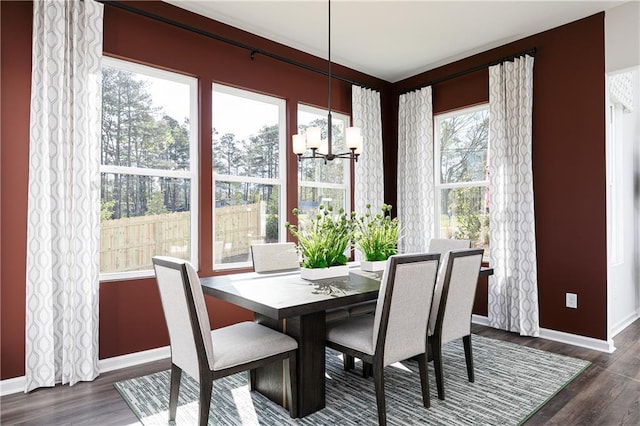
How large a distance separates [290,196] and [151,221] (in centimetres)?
142

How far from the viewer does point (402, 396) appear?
2.56 m

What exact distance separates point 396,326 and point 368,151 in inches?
120

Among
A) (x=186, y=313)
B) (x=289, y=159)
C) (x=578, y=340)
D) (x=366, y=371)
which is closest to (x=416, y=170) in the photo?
(x=289, y=159)

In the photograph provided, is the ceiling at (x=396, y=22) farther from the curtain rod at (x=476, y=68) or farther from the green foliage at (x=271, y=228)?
the green foliage at (x=271, y=228)

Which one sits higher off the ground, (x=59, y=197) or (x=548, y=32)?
(x=548, y=32)

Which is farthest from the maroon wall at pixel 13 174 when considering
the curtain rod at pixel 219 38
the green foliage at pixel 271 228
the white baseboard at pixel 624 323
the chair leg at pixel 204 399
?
the white baseboard at pixel 624 323

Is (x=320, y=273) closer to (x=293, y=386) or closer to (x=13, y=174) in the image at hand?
(x=293, y=386)

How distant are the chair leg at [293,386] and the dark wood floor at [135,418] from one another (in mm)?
885

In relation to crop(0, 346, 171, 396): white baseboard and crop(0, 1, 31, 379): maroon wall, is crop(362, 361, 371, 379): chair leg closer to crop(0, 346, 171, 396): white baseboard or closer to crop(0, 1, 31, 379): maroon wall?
crop(0, 346, 171, 396): white baseboard

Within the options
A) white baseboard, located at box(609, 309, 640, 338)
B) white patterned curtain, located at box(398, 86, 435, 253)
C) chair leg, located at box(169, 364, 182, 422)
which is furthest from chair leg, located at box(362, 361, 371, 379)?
white baseboard, located at box(609, 309, 640, 338)

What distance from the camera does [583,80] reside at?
3619 millimetres

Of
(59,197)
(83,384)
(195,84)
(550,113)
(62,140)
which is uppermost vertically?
(195,84)

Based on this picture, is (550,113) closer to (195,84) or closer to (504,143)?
(504,143)

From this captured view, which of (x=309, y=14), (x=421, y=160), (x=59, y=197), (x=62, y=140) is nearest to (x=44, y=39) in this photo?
(x=62, y=140)
